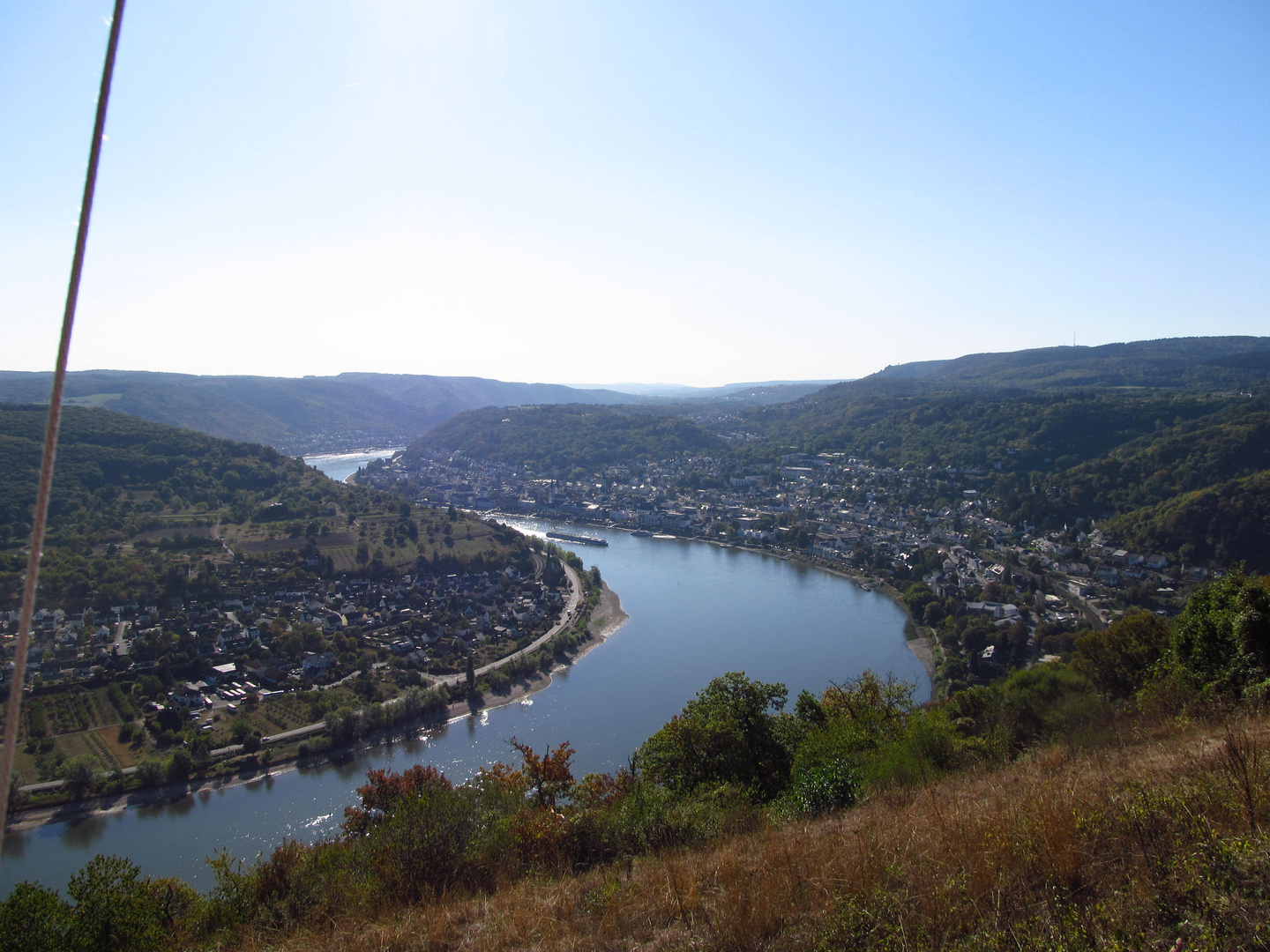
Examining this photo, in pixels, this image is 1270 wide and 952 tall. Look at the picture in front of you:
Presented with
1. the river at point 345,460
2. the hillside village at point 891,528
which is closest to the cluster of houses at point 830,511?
the hillside village at point 891,528

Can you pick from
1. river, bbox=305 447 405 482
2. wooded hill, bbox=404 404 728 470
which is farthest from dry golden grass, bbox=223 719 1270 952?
river, bbox=305 447 405 482

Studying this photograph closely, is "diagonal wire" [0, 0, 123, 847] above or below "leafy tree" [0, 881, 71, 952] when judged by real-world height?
above

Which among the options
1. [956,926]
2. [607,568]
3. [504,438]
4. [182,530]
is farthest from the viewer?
[504,438]

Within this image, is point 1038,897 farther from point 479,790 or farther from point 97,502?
point 97,502

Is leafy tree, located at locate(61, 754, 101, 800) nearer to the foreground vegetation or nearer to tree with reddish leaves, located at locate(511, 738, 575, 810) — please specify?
the foreground vegetation

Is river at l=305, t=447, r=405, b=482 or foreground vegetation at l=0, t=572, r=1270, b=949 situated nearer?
foreground vegetation at l=0, t=572, r=1270, b=949

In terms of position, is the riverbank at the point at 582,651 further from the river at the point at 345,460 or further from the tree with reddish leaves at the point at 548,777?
the river at the point at 345,460

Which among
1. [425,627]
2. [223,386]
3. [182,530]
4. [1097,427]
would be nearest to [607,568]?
[425,627]
